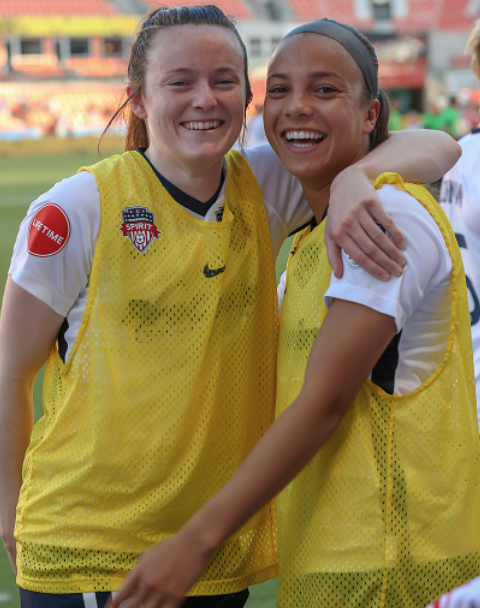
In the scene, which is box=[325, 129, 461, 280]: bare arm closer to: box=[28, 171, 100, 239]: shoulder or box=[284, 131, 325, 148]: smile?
box=[284, 131, 325, 148]: smile

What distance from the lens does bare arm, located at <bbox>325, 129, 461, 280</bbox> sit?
147cm

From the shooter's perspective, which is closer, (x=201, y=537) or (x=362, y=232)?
(x=201, y=537)

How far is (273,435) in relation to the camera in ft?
4.73

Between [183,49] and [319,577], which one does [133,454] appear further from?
[183,49]

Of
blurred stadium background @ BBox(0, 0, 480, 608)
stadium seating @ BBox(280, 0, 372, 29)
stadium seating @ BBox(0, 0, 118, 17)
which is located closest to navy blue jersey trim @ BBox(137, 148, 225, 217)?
blurred stadium background @ BBox(0, 0, 480, 608)

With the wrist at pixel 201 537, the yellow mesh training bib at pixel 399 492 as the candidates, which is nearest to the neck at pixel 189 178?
the yellow mesh training bib at pixel 399 492

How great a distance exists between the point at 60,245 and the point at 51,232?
0.03 metres

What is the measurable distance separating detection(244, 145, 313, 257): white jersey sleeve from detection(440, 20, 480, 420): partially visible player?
1.09 meters

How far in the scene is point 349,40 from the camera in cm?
179

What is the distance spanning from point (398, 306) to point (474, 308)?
157cm

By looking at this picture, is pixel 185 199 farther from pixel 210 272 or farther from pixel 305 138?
pixel 305 138

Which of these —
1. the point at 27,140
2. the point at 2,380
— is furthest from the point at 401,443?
the point at 27,140

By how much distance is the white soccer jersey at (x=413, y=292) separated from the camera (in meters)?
1.46

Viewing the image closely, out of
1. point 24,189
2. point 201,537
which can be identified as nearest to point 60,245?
point 201,537
